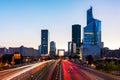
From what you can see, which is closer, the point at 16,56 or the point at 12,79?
the point at 12,79

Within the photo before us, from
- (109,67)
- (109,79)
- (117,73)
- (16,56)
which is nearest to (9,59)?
(16,56)

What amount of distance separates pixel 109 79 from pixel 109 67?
4133 cm

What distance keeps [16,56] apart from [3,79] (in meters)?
78.0

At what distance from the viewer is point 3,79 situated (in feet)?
188

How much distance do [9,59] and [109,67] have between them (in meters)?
93.9

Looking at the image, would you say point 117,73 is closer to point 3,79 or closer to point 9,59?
point 3,79

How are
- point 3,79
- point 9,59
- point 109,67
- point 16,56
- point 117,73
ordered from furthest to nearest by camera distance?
1. point 9,59
2. point 16,56
3. point 109,67
4. point 117,73
5. point 3,79

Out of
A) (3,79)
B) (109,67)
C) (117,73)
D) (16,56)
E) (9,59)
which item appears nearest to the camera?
(3,79)

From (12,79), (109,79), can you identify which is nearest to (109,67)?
(109,79)

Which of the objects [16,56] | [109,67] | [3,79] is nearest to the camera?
[3,79]

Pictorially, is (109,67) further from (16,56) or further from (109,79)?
(16,56)

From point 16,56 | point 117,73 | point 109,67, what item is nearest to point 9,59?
Result: point 16,56

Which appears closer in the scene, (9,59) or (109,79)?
(109,79)

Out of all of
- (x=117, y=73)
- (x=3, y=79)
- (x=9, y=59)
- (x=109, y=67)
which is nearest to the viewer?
(x=3, y=79)
